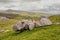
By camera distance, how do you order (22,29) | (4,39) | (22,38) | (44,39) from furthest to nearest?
(22,29) → (4,39) → (22,38) → (44,39)

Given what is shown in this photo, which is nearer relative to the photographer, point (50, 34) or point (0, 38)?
point (50, 34)

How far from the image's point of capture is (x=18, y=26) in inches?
2557

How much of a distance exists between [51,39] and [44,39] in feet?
6.64

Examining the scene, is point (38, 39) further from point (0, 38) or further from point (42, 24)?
point (42, 24)

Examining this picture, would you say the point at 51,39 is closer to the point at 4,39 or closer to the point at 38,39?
the point at 38,39

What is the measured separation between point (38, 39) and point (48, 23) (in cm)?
2230

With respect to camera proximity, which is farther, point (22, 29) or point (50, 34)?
point (22, 29)

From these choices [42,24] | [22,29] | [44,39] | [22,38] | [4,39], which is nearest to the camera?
[44,39]

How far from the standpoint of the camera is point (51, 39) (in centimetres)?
4800

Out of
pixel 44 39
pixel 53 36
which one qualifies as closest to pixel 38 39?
pixel 44 39

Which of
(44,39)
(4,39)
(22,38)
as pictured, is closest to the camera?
(44,39)

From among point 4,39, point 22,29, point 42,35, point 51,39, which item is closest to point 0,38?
point 4,39

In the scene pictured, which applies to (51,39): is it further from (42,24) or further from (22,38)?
(42,24)

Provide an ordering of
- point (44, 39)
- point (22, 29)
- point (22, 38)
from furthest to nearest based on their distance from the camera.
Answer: point (22, 29), point (22, 38), point (44, 39)
